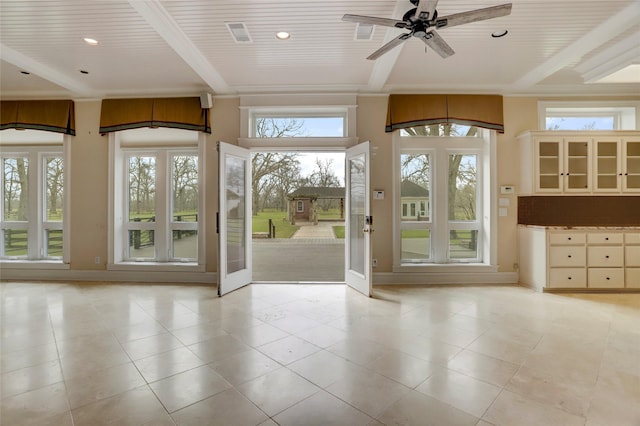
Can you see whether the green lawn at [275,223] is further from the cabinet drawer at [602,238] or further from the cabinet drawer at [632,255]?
the cabinet drawer at [632,255]

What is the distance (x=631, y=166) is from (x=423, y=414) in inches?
206

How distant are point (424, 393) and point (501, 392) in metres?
0.53

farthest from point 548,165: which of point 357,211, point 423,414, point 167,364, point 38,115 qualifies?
point 38,115

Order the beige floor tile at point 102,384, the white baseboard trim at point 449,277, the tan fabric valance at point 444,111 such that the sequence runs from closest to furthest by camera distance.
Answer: the beige floor tile at point 102,384 < the tan fabric valance at point 444,111 < the white baseboard trim at point 449,277

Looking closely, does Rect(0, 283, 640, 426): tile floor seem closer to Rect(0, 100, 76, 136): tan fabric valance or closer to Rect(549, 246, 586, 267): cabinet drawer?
Rect(549, 246, 586, 267): cabinet drawer

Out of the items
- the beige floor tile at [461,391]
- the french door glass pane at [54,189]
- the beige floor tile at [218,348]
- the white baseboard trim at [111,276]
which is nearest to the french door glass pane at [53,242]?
the french door glass pane at [54,189]

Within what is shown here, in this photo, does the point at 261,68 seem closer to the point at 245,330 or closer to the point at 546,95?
the point at 245,330

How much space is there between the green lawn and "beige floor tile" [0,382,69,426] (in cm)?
1207

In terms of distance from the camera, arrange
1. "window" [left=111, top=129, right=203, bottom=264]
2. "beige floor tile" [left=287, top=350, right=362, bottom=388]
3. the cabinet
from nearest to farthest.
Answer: "beige floor tile" [left=287, top=350, right=362, bottom=388] → the cabinet → "window" [left=111, top=129, right=203, bottom=264]

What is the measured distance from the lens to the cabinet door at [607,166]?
14.4 feet

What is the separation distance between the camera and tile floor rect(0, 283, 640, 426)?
1811 millimetres

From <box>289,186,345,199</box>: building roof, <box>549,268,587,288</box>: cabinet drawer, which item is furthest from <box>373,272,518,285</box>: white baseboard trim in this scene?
<box>289,186,345,199</box>: building roof

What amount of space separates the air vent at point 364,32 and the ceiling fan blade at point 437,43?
675mm

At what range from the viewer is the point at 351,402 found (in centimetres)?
189
